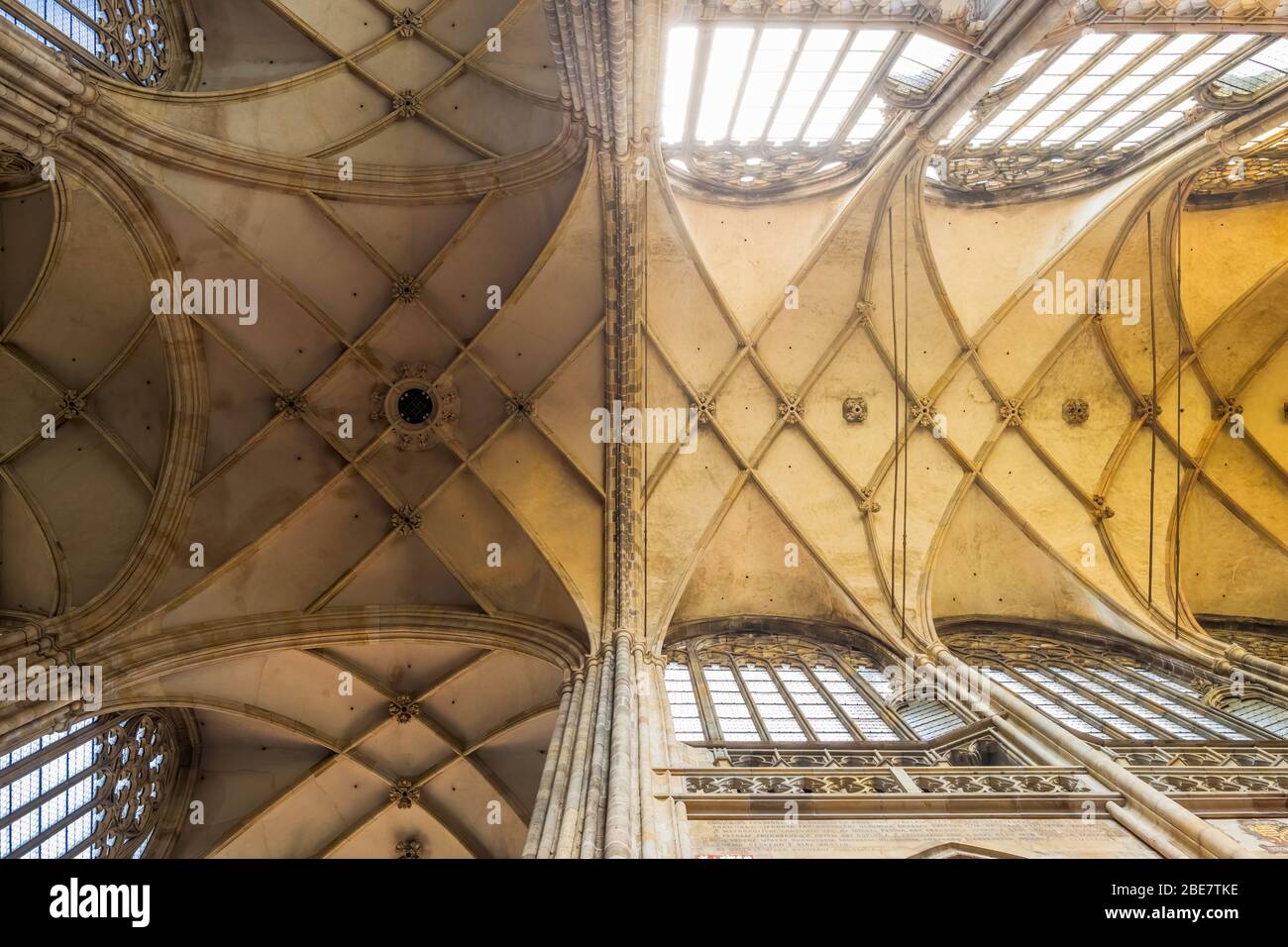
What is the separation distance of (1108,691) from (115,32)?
1655 cm

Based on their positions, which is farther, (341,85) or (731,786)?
(341,85)

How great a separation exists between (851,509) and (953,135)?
647cm

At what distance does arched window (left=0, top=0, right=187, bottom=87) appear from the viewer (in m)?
10.9

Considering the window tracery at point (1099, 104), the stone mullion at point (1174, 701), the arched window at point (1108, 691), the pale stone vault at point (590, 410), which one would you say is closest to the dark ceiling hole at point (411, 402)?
the pale stone vault at point (590, 410)

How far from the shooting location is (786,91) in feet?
43.3

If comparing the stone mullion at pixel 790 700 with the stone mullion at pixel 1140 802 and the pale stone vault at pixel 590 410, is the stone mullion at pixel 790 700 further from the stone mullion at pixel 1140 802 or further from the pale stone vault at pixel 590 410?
the stone mullion at pixel 1140 802

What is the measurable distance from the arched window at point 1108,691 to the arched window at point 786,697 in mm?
1512

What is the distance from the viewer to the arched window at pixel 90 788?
428 inches

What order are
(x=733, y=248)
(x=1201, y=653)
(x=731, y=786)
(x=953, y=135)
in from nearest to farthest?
(x=731, y=786) → (x=1201, y=653) → (x=953, y=135) → (x=733, y=248)

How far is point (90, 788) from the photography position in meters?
12.2

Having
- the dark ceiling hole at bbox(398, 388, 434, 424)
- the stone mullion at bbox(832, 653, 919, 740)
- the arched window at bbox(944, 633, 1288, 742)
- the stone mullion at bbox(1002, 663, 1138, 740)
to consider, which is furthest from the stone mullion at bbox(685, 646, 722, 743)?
the dark ceiling hole at bbox(398, 388, 434, 424)
